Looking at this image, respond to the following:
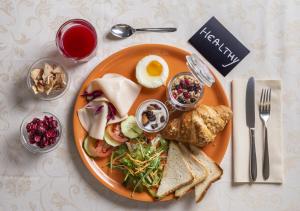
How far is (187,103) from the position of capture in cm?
168

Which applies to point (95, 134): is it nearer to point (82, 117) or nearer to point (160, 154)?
point (82, 117)

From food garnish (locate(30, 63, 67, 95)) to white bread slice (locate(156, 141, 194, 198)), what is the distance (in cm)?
55

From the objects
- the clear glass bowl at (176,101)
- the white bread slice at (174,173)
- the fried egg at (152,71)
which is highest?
the fried egg at (152,71)

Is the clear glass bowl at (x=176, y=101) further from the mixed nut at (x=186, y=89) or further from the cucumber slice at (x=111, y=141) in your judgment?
the cucumber slice at (x=111, y=141)

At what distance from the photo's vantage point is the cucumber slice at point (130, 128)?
172cm

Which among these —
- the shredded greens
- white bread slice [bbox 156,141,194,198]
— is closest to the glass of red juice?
the shredded greens

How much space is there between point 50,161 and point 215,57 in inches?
34.4

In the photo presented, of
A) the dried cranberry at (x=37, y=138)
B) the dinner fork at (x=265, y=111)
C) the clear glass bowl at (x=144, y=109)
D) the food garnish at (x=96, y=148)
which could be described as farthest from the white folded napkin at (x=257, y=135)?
the dried cranberry at (x=37, y=138)

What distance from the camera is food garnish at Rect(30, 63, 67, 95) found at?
1683 mm

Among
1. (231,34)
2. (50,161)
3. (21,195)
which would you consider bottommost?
(21,195)

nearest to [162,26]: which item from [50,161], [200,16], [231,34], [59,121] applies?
[200,16]

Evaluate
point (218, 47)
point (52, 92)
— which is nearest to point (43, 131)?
point (52, 92)

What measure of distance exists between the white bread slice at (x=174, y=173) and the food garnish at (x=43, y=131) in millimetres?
497

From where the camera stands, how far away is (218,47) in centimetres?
179
